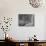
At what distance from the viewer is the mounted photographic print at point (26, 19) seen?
3852mm

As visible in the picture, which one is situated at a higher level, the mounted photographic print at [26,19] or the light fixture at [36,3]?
the light fixture at [36,3]

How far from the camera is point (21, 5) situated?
3.85m

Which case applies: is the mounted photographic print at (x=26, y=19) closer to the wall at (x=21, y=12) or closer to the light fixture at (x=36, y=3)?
the wall at (x=21, y=12)

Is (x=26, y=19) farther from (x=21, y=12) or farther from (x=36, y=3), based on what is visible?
(x=36, y=3)

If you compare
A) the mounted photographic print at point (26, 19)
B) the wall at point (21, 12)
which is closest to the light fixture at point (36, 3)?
the wall at point (21, 12)

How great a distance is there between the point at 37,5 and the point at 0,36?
1496mm

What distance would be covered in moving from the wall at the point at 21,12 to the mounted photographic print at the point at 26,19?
0.31 ft

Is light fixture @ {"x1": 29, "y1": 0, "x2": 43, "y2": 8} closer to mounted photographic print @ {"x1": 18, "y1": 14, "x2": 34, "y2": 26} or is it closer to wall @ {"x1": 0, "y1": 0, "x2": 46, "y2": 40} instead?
wall @ {"x1": 0, "y1": 0, "x2": 46, "y2": 40}

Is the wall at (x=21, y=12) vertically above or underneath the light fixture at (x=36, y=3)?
underneath

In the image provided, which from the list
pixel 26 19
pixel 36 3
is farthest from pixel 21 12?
pixel 36 3

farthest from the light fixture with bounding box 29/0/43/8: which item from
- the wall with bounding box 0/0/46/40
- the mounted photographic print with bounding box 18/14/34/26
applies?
the mounted photographic print with bounding box 18/14/34/26

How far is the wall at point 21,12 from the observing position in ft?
12.6

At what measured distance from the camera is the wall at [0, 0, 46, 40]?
12.6ft

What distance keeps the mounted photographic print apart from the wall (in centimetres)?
9
